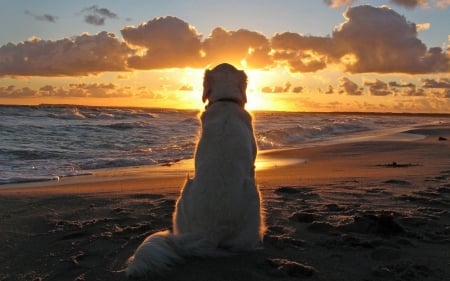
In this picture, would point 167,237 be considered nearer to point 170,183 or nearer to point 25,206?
point 25,206

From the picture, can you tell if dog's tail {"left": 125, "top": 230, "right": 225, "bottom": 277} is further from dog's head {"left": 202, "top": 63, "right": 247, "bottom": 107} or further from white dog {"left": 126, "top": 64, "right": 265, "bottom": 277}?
dog's head {"left": 202, "top": 63, "right": 247, "bottom": 107}

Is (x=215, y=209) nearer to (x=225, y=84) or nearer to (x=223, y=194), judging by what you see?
(x=223, y=194)

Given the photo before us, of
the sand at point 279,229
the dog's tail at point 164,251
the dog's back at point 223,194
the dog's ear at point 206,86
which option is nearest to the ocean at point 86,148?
the dog's ear at point 206,86

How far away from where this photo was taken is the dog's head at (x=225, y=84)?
519 centimetres

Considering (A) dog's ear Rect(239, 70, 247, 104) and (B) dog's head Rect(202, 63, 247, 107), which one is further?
(A) dog's ear Rect(239, 70, 247, 104)

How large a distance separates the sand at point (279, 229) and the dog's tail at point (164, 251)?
0.25 feet

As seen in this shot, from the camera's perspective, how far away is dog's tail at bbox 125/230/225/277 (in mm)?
3757

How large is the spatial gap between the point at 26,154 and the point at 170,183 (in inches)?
308

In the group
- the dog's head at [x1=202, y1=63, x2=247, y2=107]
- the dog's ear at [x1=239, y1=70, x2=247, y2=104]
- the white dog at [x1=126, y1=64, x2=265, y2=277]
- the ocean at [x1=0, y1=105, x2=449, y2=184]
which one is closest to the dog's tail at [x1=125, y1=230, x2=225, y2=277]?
the white dog at [x1=126, y1=64, x2=265, y2=277]

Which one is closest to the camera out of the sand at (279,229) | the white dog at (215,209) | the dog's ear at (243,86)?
the white dog at (215,209)

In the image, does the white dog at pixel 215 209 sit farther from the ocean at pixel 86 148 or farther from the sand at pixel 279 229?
the ocean at pixel 86 148

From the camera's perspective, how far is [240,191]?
417 centimetres

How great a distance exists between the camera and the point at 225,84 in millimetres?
5281

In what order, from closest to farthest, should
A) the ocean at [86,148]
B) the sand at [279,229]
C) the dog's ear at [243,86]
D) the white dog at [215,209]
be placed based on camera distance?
the white dog at [215,209] → the sand at [279,229] → the dog's ear at [243,86] → the ocean at [86,148]
